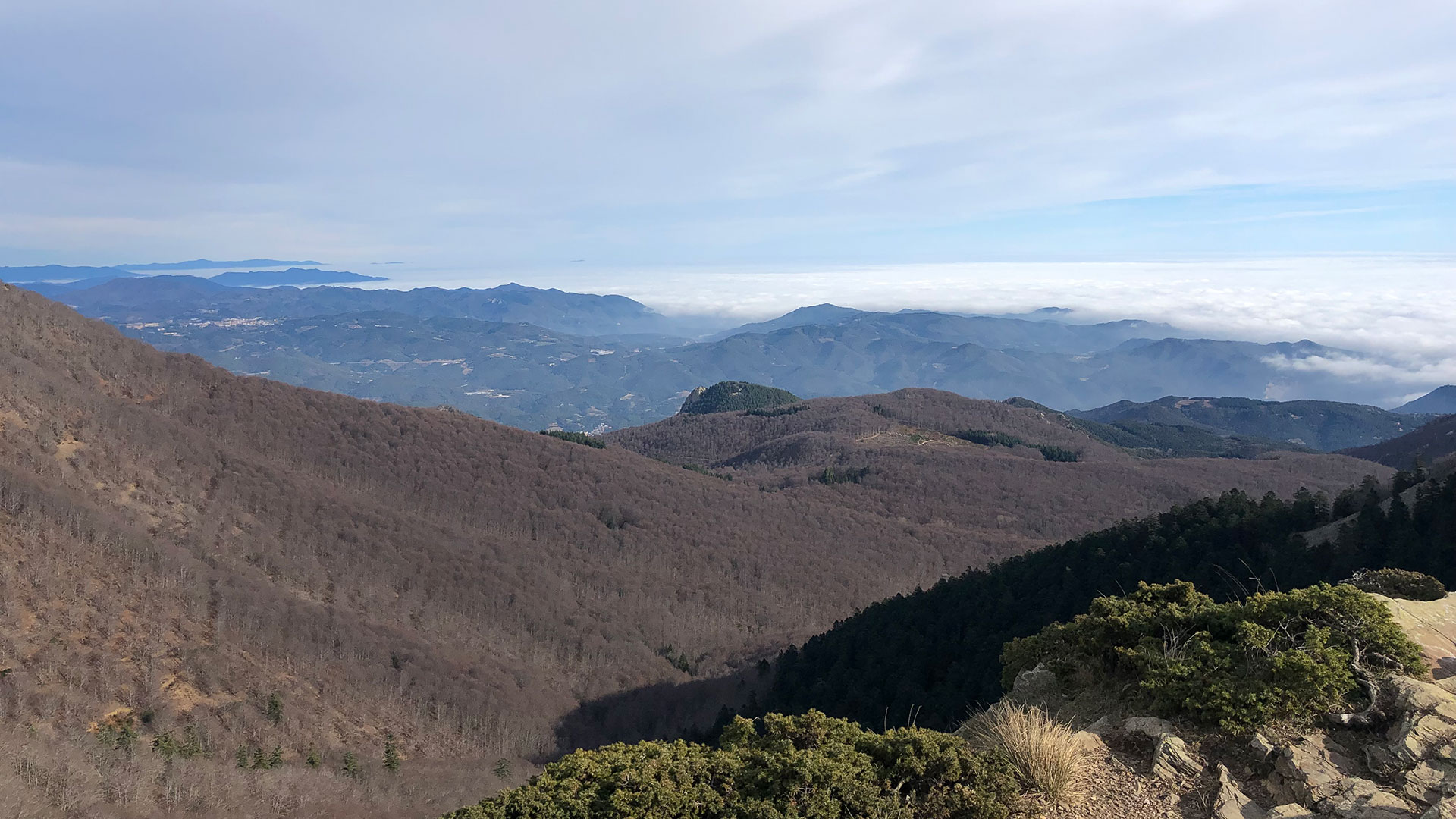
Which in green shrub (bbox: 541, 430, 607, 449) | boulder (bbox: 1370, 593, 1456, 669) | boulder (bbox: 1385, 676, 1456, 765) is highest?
boulder (bbox: 1370, 593, 1456, 669)

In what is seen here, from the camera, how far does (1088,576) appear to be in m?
54.8

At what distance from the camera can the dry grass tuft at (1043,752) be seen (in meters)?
10.7

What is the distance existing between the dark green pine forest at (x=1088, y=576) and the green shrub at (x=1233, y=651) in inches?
1009

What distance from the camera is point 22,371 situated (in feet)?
262

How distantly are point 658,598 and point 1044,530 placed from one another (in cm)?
7317

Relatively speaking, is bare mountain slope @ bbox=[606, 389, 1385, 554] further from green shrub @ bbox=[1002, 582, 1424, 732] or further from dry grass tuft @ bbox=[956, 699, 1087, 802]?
dry grass tuft @ bbox=[956, 699, 1087, 802]

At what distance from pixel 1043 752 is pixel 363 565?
9151cm

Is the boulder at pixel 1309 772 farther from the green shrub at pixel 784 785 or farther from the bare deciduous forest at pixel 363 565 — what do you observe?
the bare deciduous forest at pixel 363 565

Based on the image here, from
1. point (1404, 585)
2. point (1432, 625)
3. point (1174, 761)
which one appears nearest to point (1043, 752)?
point (1174, 761)

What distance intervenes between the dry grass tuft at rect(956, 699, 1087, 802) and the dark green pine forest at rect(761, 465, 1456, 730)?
28863mm

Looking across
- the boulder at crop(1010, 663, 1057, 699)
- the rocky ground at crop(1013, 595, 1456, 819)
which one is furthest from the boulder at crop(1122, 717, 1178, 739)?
the boulder at crop(1010, 663, 1057, 699)

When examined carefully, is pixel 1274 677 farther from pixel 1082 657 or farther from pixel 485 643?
pixel 485 643

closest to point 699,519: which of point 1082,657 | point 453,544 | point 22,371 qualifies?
point 453,544

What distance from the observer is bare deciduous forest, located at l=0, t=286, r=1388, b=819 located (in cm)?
5059
